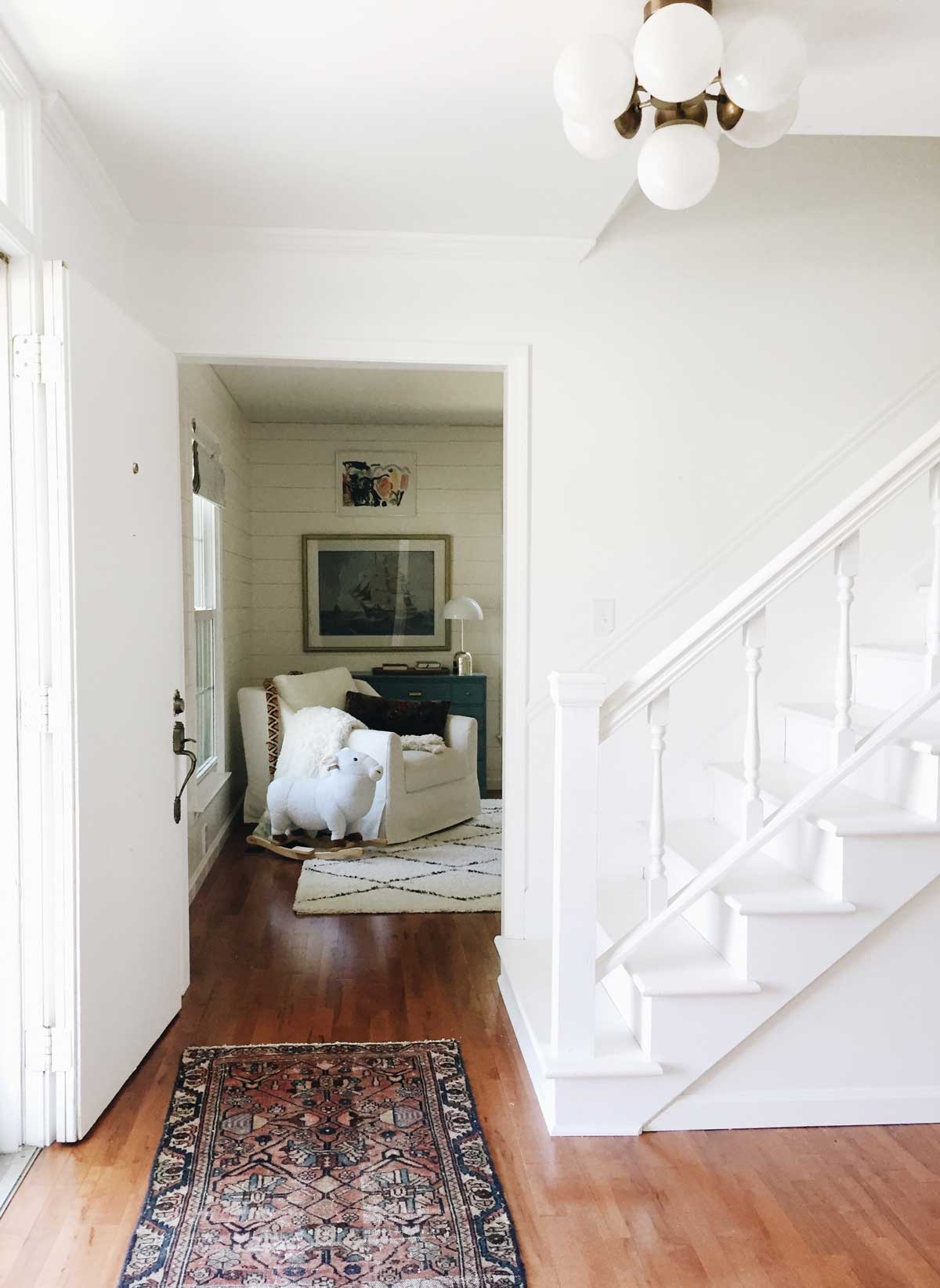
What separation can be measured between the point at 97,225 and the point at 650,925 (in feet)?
7.98

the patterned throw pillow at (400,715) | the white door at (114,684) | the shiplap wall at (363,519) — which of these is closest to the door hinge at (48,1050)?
the white door at (114,684)

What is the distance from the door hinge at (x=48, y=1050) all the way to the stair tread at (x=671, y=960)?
4.48 feet

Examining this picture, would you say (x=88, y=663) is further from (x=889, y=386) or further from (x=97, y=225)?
(x=889, y=386)

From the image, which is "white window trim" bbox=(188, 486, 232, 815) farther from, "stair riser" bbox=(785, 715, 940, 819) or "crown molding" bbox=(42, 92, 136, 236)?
"stair riser" bbox=(785, 715, 940, 819)

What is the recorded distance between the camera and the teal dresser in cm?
644

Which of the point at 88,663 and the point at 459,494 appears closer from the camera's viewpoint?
the point at 88,663

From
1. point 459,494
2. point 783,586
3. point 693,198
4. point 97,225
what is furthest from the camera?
point 459,494

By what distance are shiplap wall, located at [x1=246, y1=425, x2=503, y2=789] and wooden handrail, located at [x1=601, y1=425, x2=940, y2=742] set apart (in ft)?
14.3

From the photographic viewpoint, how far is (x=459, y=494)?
22.5 ft

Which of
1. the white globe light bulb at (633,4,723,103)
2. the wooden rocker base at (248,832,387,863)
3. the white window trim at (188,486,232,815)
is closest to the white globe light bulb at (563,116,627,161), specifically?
the white globe light bulb at (633,4,723,103)

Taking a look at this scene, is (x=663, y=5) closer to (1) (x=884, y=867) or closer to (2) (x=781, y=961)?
(1) (x=884, y=867)

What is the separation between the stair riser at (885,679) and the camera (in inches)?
112

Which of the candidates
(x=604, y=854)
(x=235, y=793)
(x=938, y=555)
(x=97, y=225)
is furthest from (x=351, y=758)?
(x=938, y=555)

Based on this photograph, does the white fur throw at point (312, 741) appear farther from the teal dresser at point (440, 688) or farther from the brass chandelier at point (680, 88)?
the brass chandelier at point (680, 88)
